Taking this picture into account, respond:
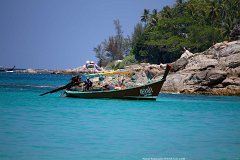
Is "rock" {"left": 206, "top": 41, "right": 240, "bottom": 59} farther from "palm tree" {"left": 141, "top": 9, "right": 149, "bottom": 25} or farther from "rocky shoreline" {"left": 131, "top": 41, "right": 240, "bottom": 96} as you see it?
"palm tree" {"left": 141, "top": 9, "right": 149, "bottom": 25}

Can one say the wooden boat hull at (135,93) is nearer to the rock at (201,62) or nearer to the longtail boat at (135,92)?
the longtail boat at (135,92)

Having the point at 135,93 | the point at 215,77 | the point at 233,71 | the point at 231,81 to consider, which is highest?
the point at 233,71

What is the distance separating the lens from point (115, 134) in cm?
2181

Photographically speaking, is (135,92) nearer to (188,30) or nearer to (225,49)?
(225,49)

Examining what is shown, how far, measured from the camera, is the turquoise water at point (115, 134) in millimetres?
17203

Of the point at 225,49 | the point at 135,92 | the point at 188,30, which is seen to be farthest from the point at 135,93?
the point at 188,30

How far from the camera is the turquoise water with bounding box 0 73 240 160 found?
17.2 meters

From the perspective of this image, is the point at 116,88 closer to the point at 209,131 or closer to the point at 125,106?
the point at 125,106

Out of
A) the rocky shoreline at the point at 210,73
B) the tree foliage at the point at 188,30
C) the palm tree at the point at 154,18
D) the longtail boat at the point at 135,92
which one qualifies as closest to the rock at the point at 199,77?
the rocky shoreline at the point at 210,73

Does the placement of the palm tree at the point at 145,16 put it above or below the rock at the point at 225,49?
above

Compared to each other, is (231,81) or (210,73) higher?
(210,73)

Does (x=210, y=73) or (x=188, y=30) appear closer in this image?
(x=210, y=73)

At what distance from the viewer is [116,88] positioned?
44.2m

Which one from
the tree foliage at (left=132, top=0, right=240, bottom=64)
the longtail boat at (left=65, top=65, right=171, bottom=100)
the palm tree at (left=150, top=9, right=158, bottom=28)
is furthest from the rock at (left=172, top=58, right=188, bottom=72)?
the palm tree at (left=150, top=9, right=158, bottom=28)
